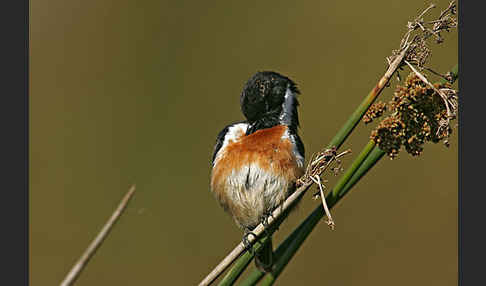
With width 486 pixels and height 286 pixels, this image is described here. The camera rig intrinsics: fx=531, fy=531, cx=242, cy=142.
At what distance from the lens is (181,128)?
390 cm

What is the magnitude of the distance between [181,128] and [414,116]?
255 cm

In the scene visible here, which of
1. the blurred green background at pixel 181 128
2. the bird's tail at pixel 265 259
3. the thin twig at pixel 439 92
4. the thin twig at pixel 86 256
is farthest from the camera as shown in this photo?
the blurred green background at pixel 181 128

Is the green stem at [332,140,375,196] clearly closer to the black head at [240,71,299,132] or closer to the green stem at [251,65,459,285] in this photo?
the green stem at [251,65,459,285]

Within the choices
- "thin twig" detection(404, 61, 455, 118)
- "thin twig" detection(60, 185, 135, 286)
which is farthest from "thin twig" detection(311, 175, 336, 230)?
"thin twig" detection(60, 185, 135, 286)

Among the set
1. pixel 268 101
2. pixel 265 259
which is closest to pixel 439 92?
pixel 265 259

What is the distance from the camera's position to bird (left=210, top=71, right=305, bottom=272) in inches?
86.0

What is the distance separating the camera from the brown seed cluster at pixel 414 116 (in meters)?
1.52

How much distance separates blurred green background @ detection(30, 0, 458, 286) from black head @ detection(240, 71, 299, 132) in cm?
106

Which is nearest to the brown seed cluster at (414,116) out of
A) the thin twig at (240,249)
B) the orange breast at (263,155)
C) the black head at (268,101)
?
the thin twig at (240,249)

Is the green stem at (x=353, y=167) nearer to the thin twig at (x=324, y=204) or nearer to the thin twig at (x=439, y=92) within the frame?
the thin twig at (x=324, y=204)

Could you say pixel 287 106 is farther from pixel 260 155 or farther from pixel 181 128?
pixel 181 128

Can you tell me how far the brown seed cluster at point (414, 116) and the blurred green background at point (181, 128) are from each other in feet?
6.03

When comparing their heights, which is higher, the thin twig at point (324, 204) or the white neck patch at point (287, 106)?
the white neck patch at point (287, 106)

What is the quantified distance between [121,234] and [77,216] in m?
0.37
